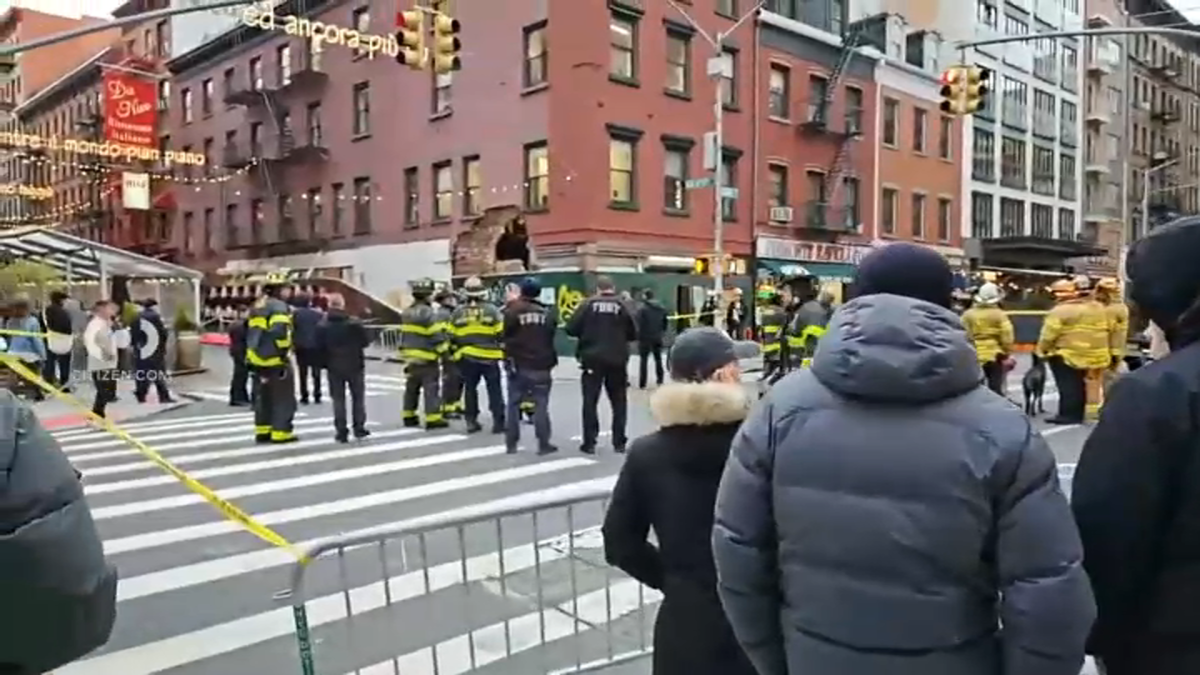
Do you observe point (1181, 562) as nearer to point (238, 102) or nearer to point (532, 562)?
point (532, 562)

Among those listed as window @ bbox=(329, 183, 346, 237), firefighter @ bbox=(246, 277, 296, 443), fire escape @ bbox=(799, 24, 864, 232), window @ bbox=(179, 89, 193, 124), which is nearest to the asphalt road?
firefighter @ bbox=(246, 277, 296, 443)

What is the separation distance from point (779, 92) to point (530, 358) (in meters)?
25.4

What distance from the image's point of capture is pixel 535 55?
28344 mm

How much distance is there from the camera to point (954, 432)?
87.0 inches

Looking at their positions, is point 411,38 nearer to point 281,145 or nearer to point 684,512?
point 684,512

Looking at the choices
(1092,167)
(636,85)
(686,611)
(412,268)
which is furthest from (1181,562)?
(1092,167)

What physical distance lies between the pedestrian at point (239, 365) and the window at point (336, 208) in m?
19.2

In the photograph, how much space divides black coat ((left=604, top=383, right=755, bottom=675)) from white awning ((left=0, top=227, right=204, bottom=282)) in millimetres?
19752

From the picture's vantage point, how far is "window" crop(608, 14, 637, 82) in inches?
1121

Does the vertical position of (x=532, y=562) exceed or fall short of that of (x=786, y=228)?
it falls short

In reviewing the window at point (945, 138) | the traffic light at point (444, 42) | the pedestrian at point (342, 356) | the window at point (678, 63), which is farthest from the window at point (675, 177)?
the pedestrian at point (342, 356)

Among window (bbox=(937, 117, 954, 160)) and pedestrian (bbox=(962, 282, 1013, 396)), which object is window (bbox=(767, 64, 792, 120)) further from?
pedestrian (bbox=(962, 282, 1013, 396))

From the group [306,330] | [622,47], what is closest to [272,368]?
[306,330]

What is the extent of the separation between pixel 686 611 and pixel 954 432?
1196 millimetres
